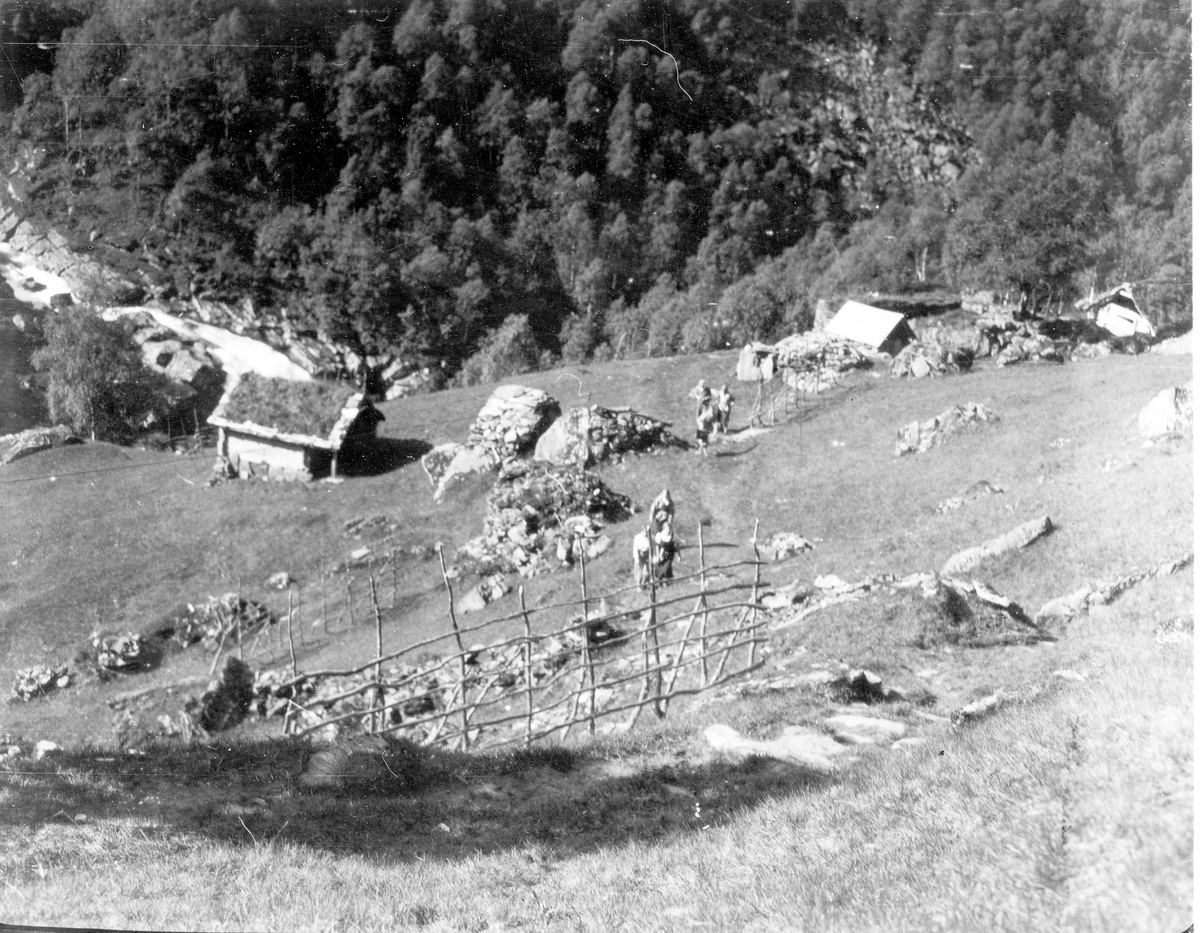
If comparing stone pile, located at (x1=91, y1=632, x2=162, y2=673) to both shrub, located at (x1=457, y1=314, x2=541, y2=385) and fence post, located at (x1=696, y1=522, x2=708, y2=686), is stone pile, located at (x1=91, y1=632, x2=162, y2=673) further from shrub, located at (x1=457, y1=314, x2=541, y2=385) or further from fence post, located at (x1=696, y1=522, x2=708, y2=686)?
fence post, located at (x1=696, y1=522, x2=708, y2=686)

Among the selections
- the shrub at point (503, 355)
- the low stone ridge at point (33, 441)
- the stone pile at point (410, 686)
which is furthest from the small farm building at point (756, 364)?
the low stone ridge at point (33, 441)

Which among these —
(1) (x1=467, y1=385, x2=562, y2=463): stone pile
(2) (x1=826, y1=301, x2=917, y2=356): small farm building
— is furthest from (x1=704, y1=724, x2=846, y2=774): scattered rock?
(2) (x1=826, y1=301, x2=917, y2=356): small farm building

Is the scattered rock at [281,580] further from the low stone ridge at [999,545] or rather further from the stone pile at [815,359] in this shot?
the low stone ridge at [999,545]

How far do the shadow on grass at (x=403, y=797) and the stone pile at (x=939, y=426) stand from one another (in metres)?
2.50

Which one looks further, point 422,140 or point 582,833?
point 422,140

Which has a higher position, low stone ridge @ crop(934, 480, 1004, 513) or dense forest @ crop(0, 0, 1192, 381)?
dense forest @ crop(0, 0, 1192, 381)

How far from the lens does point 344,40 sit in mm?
7234

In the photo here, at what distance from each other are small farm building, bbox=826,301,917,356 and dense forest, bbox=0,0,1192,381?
0.60 ft

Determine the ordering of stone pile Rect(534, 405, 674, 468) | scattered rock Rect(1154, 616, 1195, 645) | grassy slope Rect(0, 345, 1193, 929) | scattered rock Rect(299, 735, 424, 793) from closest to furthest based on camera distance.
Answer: grassy slope Rect(0, 345, 1193, 929)
scattered rock Rect(1154, 616, 1195, 645)
scattered rock Rect(299, 735, 424, 793)
stone pile Rect(534, 405, 674, 468)

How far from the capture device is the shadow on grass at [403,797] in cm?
624

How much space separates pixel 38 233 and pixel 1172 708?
26.5ft

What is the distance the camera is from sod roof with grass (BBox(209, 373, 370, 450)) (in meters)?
7.34

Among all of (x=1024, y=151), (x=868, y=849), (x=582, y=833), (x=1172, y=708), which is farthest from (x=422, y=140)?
(x=1172, y=708)

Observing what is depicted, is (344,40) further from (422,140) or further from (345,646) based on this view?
(345,646)
